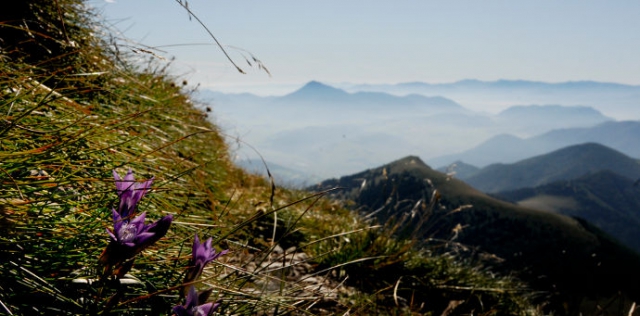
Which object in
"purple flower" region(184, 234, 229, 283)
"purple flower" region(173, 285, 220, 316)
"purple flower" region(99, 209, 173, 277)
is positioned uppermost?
"purple flower" region(99, 209, 173, 277)

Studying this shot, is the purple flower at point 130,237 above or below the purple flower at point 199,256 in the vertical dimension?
above

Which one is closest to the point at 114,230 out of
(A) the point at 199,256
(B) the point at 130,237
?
Answer: (B) the point at 130,237

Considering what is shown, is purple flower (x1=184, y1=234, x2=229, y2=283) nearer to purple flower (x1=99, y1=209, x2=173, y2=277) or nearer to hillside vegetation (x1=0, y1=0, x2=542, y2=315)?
hillside vegetation (x1=0, y1=0, x2=542, y2=315)

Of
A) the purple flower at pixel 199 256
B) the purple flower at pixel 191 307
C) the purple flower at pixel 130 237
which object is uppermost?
the purple flower at pixel 130 237

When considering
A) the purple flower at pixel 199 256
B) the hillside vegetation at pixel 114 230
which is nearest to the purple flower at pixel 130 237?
the hillside vegetation at pixel 114 230

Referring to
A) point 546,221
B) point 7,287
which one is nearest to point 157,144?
point 7,287

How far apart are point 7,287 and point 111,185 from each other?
2.42ft

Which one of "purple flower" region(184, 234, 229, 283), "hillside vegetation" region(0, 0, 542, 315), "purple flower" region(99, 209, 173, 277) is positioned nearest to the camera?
"purple flower" region(99, 209, 173, 277)

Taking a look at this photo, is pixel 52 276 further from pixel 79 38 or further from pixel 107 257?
pixel 79 38

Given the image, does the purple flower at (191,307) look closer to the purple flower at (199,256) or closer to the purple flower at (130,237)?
the purple flower at (199,256)

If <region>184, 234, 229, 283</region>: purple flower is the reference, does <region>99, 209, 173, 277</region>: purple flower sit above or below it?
above

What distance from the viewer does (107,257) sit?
1.27 metres

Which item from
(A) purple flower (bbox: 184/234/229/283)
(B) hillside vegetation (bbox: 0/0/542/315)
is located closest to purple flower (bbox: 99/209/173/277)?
(B) hillside vegetation (bbox: 0/0/542/315)

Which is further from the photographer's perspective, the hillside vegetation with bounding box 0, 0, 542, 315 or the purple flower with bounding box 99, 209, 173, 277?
the hillside vegetation with bounding box 0, 0, 542, 315
